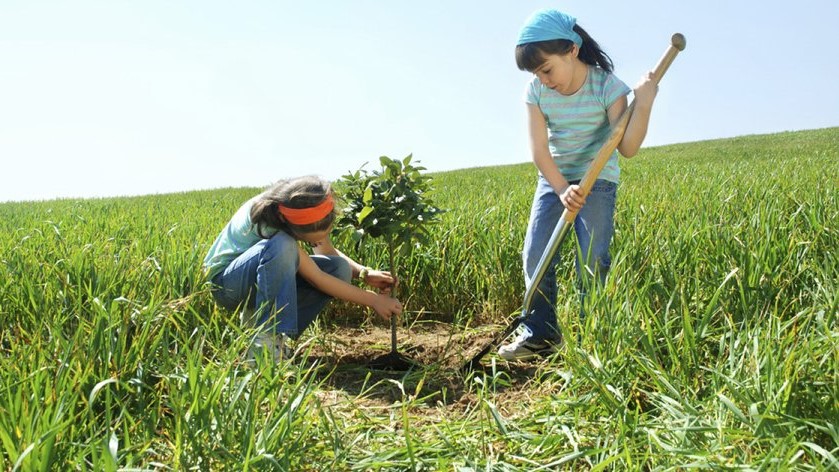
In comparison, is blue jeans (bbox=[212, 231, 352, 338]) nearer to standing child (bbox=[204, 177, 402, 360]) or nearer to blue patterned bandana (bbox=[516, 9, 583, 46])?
standing child (bbox=[204, 177, 402, 360])

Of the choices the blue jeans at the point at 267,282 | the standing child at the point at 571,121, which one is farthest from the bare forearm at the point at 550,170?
the blue jeans at the point at 267,282

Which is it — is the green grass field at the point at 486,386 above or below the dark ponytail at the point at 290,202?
below

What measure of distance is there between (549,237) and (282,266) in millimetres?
1104

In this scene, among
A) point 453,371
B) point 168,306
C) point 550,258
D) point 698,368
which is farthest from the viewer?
point 453,371

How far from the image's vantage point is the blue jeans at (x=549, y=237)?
2895mm

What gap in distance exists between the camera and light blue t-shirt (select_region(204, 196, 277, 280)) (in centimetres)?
306

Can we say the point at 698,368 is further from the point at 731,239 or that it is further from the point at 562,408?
the point at 731,239

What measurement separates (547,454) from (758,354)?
0.62 m

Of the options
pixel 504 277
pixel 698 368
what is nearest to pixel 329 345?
pixel 504 277

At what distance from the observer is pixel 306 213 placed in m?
2.87

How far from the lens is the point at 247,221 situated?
307cm

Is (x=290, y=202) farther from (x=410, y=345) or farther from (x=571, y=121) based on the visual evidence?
(x=571, y=121)

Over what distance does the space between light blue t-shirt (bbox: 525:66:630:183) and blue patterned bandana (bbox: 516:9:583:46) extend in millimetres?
214

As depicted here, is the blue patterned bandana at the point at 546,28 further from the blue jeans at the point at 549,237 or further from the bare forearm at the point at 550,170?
the blue jeans at the point at 549,237
